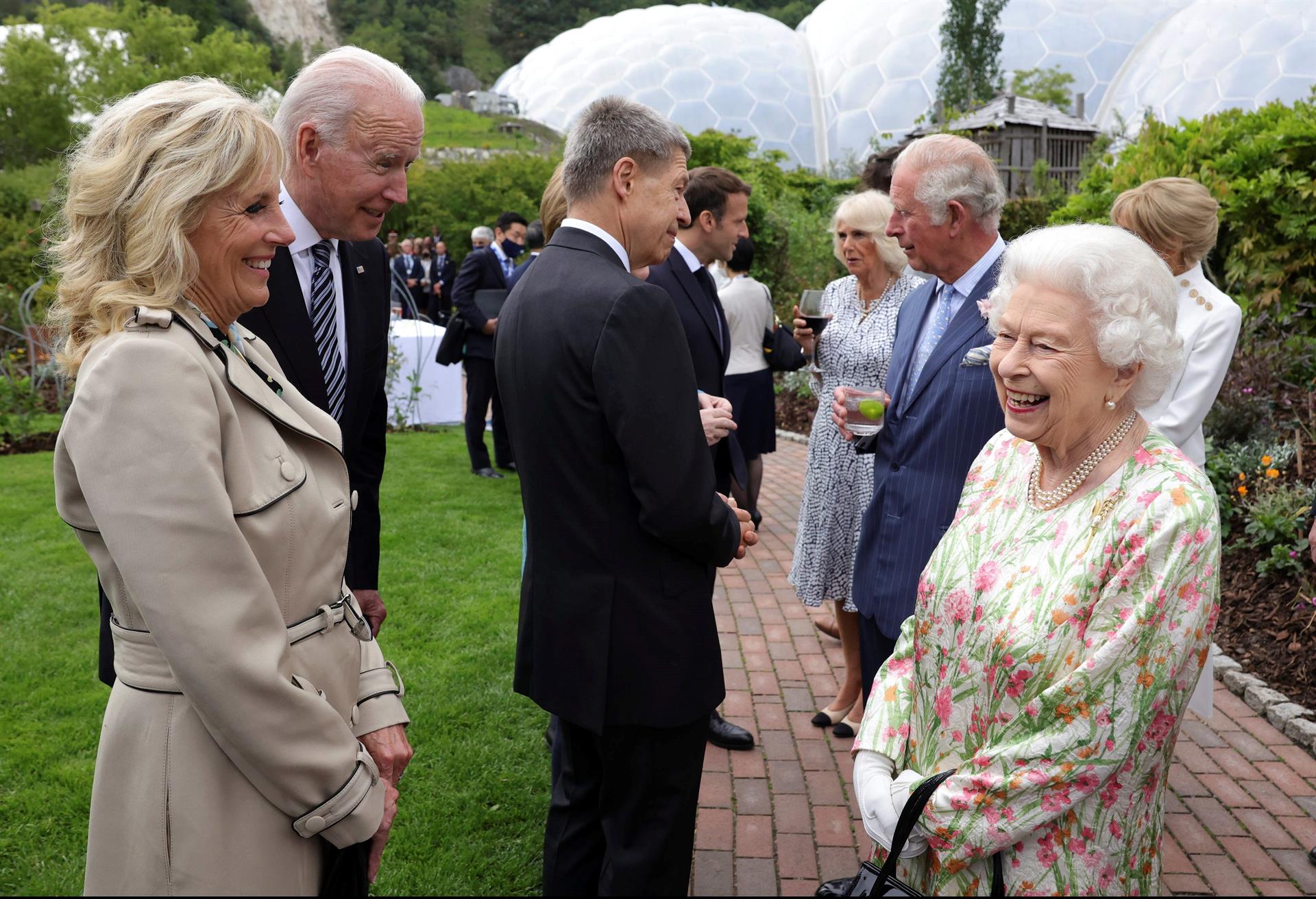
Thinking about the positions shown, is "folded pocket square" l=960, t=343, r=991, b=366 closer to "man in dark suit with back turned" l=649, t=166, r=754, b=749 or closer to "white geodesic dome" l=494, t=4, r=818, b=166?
"man in dark suit with back turned" l=649, t=166, r=754, b=749

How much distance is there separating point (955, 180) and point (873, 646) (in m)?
1.52

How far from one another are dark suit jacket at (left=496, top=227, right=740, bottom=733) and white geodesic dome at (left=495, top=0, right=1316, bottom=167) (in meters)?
34.9

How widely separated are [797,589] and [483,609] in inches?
78.0

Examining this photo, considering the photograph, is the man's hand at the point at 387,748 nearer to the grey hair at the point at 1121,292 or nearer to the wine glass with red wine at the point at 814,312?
the grey hair at the point at 1121,292

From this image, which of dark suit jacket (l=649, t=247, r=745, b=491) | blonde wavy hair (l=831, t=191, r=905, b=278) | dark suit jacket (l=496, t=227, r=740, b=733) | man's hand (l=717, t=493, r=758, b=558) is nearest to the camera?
dark suit jacket (l=496, t=227, r=740, b=733)

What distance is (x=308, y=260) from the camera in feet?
8.44

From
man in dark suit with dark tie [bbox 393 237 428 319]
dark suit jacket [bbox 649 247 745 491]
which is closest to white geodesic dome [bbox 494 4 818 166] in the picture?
man in dark suit with dark tie [bbox 393 237 428 319]

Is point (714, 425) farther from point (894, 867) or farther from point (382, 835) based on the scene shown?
point (382, 835)

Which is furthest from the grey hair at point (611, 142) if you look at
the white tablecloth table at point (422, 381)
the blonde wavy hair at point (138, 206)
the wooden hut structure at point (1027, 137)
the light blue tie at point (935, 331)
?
the wooden hut structure at point (1027, 137)

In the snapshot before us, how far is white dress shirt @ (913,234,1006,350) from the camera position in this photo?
303 cm

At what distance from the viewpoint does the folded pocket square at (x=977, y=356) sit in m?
2.72

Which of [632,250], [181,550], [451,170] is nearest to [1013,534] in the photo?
[632,250]

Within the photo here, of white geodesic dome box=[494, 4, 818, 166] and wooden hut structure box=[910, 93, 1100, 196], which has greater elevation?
white geodesic dome box=[494, 4, 818, 166]

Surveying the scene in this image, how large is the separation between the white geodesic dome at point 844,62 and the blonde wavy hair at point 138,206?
35.3 metres
